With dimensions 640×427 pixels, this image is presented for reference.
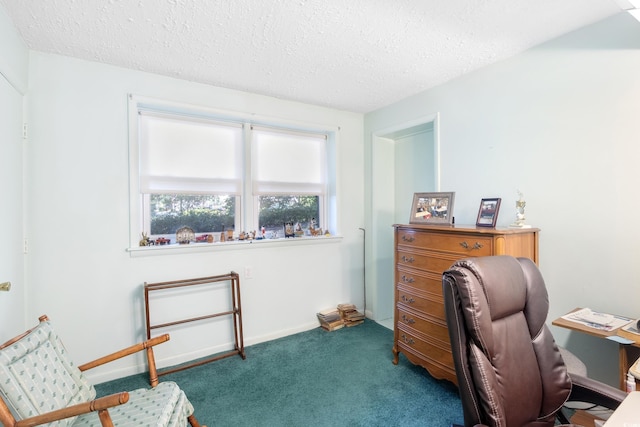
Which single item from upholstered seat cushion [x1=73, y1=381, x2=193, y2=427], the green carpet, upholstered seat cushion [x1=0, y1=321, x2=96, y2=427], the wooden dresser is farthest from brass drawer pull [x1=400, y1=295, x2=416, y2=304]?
upholstered seat cushion [x1=0, y1=321, x2=96, y2=427]

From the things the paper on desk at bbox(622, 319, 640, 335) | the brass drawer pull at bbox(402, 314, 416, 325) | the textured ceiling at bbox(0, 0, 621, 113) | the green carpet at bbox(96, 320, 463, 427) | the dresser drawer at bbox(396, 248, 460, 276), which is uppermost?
the textured ceiling at bbox(0, 0, 621, 113)

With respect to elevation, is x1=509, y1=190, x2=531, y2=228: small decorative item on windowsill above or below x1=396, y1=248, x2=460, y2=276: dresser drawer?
above

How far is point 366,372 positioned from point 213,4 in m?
2.77

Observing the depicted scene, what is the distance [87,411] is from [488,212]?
252 centimetres

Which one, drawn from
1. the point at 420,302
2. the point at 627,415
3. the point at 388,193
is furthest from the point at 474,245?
the point at 388,193

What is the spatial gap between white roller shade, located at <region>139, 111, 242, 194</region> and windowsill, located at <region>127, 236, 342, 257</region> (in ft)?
1.66

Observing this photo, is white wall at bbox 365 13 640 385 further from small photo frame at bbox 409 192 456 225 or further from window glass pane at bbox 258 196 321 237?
window glass pane at bbox 258 196 321 237

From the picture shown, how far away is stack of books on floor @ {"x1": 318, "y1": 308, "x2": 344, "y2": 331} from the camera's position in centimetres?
329

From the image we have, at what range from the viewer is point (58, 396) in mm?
1347

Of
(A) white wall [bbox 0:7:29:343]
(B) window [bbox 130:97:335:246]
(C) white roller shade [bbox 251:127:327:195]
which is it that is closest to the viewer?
(A) white wall [bbox 0:7:29:343]

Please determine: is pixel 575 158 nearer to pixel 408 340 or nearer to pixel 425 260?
pixel 425 260

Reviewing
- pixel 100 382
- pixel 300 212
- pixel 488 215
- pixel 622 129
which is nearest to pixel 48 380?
pixel 100 382

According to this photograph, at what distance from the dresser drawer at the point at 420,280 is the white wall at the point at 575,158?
712 millimetres

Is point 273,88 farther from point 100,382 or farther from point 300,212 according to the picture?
point 100,382
